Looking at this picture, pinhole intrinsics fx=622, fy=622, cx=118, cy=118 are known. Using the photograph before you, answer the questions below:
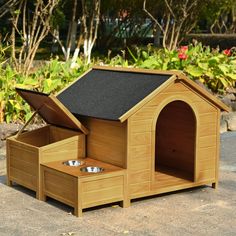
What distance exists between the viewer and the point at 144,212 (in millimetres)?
5520

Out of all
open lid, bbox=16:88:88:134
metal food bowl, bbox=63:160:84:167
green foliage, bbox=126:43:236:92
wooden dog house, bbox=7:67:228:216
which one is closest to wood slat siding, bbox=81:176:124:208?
wooden dog house, bbox=7:67:228:216

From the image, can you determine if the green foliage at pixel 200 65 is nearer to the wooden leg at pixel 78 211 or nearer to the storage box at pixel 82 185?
the storage box at pixel 82 185

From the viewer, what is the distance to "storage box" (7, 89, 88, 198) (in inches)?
230

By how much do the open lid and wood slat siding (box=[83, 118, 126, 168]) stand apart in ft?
0.35

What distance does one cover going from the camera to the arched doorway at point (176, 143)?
6348 millimetres

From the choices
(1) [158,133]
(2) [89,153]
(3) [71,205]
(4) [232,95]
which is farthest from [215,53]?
(3) [71,205]

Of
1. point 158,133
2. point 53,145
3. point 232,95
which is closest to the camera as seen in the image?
point 53,145

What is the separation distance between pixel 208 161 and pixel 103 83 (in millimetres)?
1318

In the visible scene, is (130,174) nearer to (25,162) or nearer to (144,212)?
(144,212)

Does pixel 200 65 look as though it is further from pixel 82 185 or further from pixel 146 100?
pixel 82 185

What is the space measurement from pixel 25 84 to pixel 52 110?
2.85m

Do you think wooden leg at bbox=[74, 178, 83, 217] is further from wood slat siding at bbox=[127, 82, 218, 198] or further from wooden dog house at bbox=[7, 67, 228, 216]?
wood slat siding at bbox=[127, 82, 218, 198]

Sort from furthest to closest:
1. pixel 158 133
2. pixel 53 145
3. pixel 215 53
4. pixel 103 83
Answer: pixel 215 53 < pixel 158 133 < pixel 103 83 < pixel 53 145

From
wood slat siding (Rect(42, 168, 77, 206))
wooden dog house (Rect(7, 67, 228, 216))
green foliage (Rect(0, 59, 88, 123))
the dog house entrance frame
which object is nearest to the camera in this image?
wood slat siding (Rect(42, 168, 77, 206))
